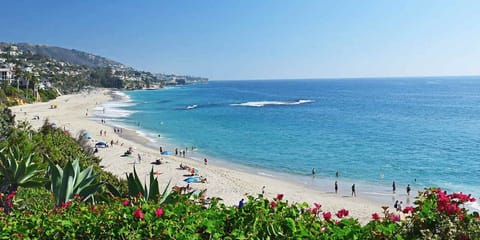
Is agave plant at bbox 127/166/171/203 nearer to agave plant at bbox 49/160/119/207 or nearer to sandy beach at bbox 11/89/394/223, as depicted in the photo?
agave plant at bbox 49/160/119/207

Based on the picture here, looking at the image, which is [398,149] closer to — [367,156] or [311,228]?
[367,156]

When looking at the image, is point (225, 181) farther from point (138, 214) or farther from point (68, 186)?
point (138, 214)

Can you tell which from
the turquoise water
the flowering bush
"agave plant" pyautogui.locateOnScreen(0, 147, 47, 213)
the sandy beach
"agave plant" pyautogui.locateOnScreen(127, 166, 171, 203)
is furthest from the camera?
the turquoise water

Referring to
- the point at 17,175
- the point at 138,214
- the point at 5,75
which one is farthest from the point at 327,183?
the point at 5,75

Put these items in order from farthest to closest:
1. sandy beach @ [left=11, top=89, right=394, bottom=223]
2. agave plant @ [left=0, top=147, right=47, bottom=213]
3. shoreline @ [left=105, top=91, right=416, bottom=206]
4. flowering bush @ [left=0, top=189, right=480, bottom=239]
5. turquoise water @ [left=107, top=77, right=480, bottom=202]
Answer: turquoise water @ [left=107, top=77, right=480, bottom=202], shoreline @ [left=105, top=91, right=416, bottom=206], sandy beach @ [left=11, top=89, right=394, bottom=223], agave plant @ [left=0, top=147, right=47, bottom=213], flowering bush @ [left=0, top=189, right=480, bottom=239]

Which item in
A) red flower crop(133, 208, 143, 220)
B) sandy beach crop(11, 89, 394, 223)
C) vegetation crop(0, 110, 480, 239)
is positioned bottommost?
sandy beach crop(11, 89, 394, 223)

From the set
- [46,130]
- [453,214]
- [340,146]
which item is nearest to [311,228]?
[453,214]

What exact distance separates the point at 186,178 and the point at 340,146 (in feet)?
71.1

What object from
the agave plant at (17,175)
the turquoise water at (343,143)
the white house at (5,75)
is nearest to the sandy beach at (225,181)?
the turquoise water at (343,143)

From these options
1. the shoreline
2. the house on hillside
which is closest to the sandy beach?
the shoreline

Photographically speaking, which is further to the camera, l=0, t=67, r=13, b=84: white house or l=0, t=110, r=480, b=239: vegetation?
l=0, t=67, r=13, b=84: white house

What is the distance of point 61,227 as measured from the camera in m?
3.76

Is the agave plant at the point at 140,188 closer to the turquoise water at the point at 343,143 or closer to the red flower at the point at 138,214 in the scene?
the red flower at the point at 138,214

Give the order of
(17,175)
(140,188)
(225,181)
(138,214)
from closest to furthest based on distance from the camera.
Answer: (138,214), (140,188), (17,175), (225,181)
